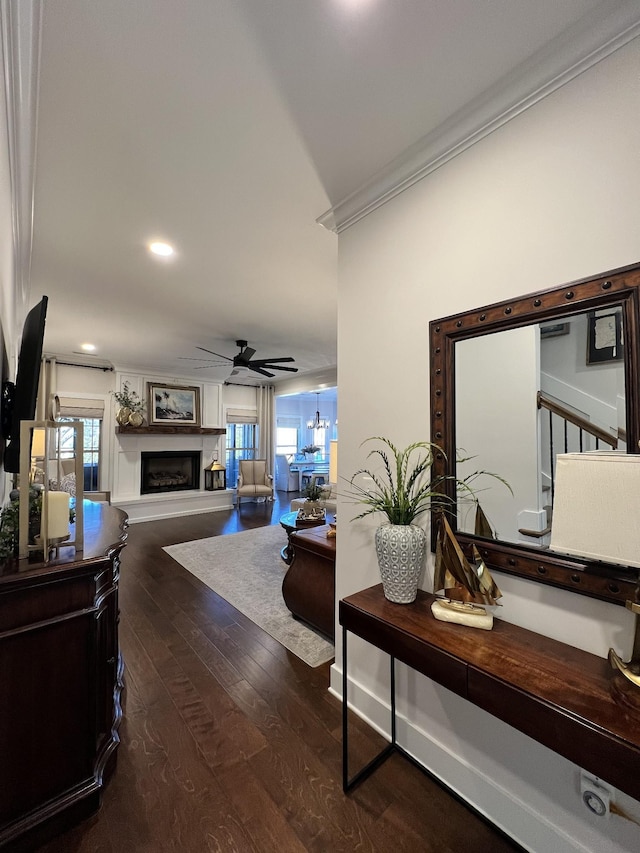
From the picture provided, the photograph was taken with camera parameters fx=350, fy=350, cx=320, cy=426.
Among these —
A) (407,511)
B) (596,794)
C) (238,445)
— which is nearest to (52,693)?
(407,511)

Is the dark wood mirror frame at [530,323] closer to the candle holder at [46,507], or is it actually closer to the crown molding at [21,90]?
the candle holder at [46,507]

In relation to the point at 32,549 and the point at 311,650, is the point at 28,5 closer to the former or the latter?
the point at 32,549

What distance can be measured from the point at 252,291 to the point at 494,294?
2508 mm

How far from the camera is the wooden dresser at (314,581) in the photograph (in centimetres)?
242

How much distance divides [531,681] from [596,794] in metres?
0.51

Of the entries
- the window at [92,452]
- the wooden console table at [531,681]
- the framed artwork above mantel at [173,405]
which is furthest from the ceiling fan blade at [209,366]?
the wooden console table at [531,681]

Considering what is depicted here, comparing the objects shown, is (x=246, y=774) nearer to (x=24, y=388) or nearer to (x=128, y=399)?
(x=24, y=388)

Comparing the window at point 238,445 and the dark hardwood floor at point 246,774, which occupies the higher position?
the window at point 238,445

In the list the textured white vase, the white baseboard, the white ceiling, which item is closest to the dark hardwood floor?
the white baseboard

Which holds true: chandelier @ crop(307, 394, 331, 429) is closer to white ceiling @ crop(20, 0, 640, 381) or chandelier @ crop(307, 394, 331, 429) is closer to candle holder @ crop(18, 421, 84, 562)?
white ceiling @ crop(20, 0, 640, 381)

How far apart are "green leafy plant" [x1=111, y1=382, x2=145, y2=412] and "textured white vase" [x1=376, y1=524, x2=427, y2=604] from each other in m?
6.07

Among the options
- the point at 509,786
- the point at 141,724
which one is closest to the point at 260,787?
the point at 141,724

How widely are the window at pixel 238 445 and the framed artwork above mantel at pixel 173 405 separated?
1.02m

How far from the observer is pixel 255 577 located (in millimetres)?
3660
